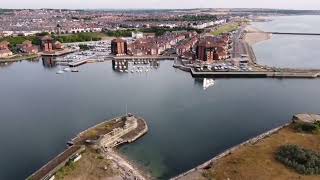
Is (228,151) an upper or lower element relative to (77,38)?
lower

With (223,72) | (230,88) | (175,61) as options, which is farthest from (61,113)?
Result: (175,61)

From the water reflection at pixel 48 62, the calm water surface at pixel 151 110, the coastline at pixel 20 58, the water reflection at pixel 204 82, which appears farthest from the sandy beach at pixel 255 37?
the coastline at pixel 20 58

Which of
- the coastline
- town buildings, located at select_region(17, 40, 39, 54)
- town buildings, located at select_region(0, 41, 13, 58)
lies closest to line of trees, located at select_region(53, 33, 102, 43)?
town buildings, located at select_region(17, 40, 39, 54)

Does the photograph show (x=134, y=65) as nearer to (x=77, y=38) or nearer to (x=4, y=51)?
(x=4, y=51)

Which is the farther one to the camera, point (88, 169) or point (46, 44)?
point (46, 44)

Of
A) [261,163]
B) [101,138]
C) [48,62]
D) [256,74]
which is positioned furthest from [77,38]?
[261,163]

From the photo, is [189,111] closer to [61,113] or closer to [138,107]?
[138,107]
